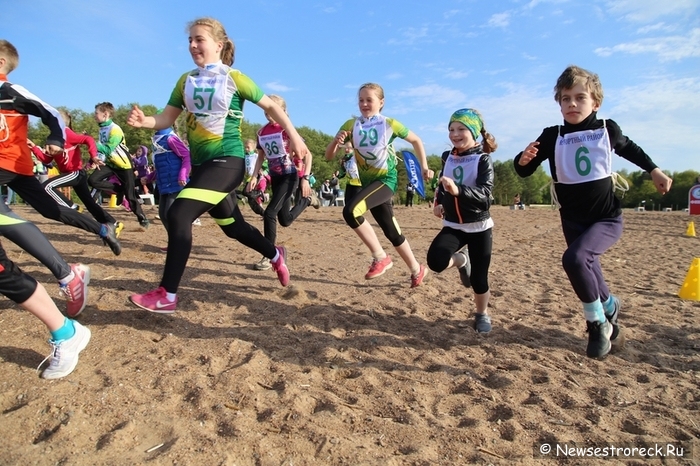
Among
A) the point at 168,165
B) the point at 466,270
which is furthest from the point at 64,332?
the point at 168,165

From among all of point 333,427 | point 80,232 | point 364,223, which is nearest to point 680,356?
point 333,427

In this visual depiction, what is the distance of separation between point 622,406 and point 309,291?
310cm

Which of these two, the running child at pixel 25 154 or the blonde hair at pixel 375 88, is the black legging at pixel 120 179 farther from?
the blonde hair at pixel 375 88

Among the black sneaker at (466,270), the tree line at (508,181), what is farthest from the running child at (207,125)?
the tree line at (508,181)

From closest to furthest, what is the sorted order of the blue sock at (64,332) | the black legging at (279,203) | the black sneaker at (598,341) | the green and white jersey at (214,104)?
the blue sock at (64,332)
the black sneaker at (598,341)
the green and white jersey at (214,104)
the black legging at (279,203)

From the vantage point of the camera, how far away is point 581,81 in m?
3.37

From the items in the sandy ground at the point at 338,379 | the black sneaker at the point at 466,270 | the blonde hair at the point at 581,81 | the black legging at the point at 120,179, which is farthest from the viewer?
the black legging at the point at 120,179

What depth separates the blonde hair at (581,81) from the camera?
11.1 ft

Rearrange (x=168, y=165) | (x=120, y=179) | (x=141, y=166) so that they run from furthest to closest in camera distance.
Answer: (x=141, y=166) < (x=120, y=179) < (x=168, y=165)

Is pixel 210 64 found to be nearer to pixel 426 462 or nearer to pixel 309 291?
pixel 309 291

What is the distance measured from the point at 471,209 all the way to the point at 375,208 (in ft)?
5.23

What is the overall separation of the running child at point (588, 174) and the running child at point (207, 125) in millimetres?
1942

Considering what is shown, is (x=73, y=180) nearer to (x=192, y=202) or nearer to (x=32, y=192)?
(x=32, y=192)

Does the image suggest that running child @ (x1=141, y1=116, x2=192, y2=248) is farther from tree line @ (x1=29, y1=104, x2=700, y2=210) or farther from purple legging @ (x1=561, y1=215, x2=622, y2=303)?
tree line @ (x1=29, y1=104, x2=700, y2=210)
